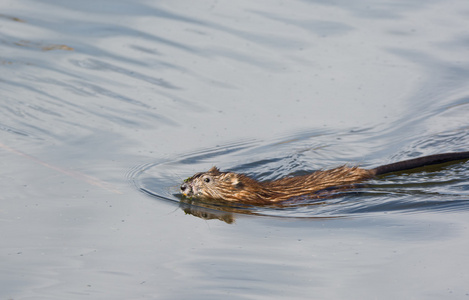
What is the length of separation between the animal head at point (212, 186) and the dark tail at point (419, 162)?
1.64 meters

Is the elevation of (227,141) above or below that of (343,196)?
above

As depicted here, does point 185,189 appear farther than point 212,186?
No

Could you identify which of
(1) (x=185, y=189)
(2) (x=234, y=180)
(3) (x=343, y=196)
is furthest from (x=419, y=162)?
(1) (x=185, y=189)

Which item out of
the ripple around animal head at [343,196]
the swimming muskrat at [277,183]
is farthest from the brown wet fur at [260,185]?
the ripple around animal head at [343,196]

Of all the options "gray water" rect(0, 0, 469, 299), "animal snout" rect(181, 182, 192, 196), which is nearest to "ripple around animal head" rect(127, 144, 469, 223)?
"gray water" rect(0, 0, 469, 299)

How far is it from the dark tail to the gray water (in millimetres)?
150

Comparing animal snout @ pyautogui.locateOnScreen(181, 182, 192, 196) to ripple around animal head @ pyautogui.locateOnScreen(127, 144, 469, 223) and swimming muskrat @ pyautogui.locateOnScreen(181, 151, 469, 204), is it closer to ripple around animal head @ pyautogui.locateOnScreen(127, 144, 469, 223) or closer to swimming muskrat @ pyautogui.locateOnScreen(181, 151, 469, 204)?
swimming muskrat @ pyautogui.locateOnScreen(181, 151, 469, 204)

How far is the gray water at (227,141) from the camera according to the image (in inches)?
244

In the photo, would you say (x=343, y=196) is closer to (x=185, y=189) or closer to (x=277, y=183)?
(x=277, y=183)

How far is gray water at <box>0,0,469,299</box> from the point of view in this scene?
20.3ft

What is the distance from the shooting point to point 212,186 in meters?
8.18

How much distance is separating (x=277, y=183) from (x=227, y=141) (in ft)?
4.06

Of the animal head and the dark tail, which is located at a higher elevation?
the dark tail

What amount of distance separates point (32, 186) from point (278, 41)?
5.97m
